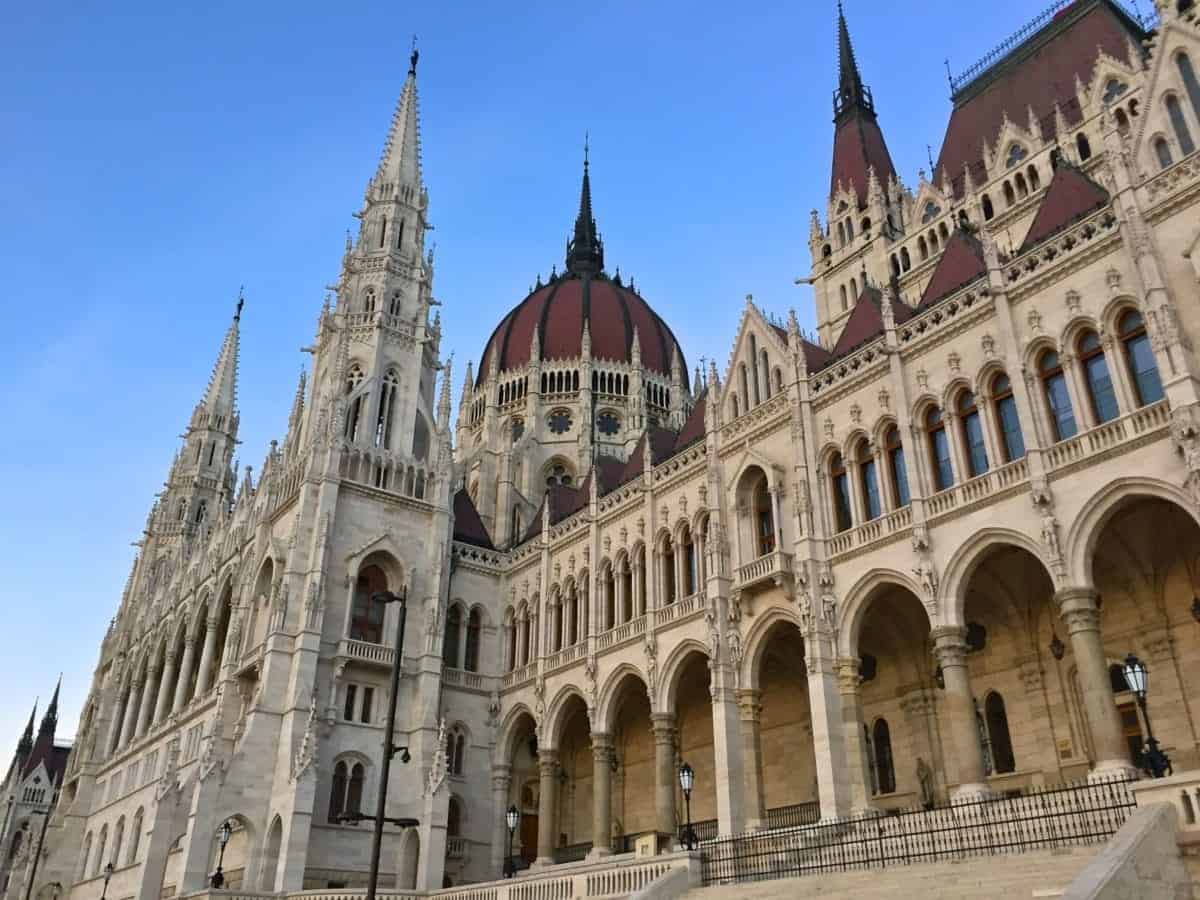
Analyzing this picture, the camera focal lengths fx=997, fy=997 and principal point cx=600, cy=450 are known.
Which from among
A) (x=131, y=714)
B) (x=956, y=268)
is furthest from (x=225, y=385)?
(x=956, y=268)

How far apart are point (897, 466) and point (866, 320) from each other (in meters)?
5.03

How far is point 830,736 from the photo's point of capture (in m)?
23.0

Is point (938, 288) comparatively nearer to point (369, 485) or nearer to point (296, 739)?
point (369, 485)

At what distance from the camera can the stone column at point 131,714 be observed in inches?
1829

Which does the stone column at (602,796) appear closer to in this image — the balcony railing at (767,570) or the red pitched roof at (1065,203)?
the balcony railing at (767,570)

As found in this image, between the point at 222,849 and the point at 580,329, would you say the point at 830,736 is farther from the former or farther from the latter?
the point at 580,329

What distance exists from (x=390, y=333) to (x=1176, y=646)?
2907 centimetres

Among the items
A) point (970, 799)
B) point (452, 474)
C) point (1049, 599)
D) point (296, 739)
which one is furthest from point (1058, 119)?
point (296, 739)

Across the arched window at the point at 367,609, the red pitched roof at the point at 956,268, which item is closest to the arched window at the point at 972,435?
the red pitched roof at the point at 956,268

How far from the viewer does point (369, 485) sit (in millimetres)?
35625

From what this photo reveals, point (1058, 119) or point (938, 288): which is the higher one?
point (1058, 119)

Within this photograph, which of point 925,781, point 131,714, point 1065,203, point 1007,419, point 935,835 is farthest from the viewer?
point 131,714

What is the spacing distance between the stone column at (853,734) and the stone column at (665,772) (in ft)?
21.3

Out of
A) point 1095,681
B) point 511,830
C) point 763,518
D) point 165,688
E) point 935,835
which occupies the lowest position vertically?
point 935,835
